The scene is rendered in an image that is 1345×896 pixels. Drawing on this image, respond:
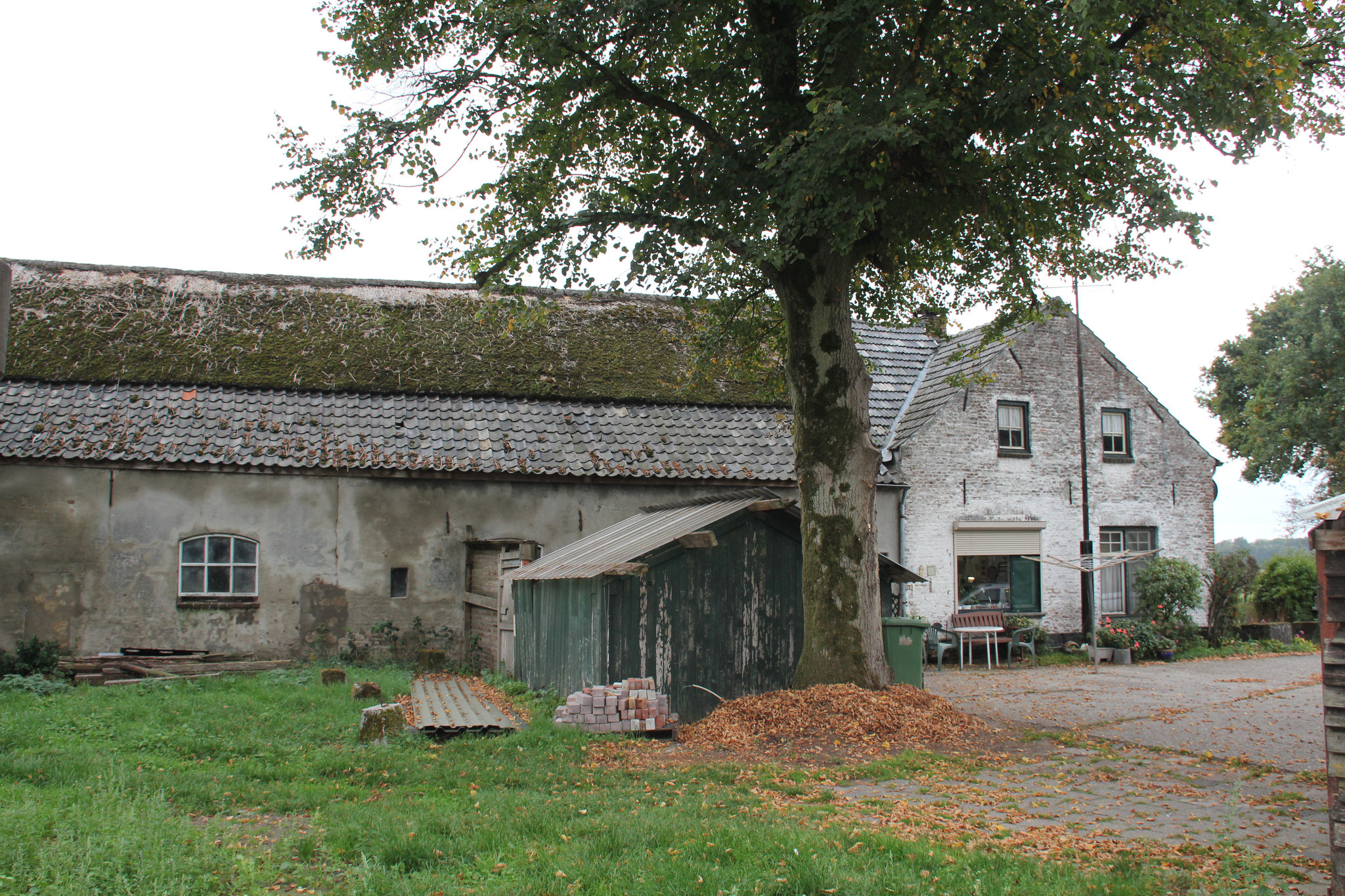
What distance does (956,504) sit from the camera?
1831 cm

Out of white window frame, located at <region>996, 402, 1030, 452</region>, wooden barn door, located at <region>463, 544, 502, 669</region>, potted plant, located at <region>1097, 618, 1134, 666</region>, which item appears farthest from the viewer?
white window frame, located at <region>996, 402, 1030, 452</region>

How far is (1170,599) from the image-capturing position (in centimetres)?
1902

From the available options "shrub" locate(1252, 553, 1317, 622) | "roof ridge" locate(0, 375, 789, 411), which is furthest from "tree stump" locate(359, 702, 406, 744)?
"shrub" locate(1252, 553, 1317, 622)

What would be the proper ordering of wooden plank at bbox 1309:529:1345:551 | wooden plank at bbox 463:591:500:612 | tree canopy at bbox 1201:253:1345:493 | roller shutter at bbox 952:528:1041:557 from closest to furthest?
wooden plank at bbox 1309:529:1345:551
wooden plank at bbox 463:591:500:612
roller shutter at bbox 952:528:1041:557
tree canopy at bbox 1201:253:1345:493

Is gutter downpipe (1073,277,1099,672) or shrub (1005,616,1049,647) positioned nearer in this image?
shrub (1005,616,1049,647)

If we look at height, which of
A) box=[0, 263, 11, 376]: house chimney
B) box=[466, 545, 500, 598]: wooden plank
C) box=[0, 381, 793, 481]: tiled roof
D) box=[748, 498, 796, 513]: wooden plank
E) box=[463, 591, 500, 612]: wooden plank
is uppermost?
box=[0, 381, 793, 481]: tiled roof

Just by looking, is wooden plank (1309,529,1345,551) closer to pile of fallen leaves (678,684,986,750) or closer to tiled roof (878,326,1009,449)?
pile of fallen leaves (678,684,986,750)

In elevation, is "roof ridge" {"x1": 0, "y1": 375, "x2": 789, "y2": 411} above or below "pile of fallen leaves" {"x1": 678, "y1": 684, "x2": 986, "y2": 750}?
above

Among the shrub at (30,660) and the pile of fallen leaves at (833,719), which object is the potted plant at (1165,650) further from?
the shrub at (30,660)

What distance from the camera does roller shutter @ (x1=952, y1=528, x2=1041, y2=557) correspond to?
18.3 meters

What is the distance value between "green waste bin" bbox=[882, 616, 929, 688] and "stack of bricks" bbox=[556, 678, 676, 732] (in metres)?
3.00

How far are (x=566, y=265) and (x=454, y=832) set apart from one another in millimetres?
7233

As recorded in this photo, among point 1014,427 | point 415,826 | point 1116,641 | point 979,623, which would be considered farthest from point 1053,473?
point 415,826

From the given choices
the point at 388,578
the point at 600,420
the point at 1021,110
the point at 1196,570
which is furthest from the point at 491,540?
the point at 1196,570
